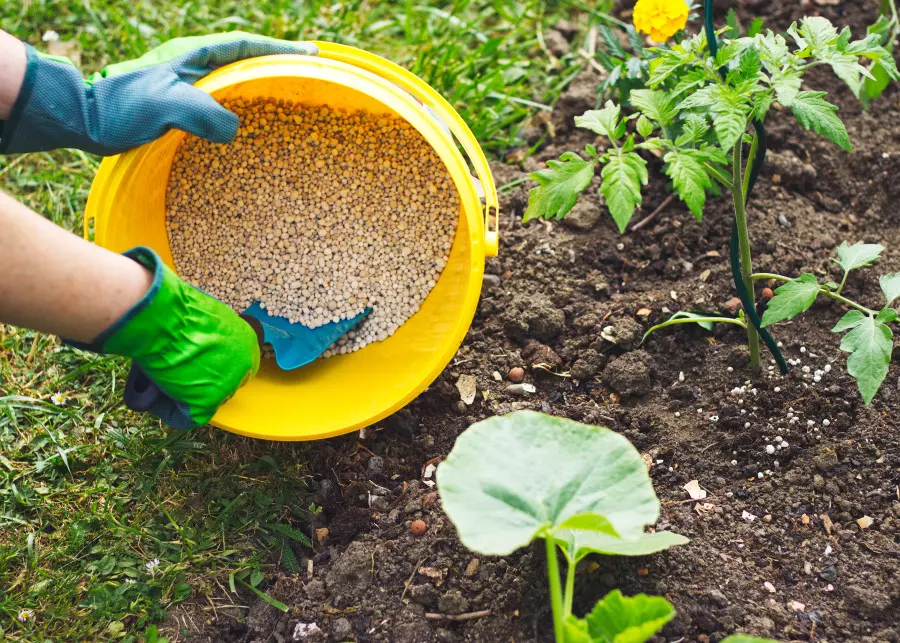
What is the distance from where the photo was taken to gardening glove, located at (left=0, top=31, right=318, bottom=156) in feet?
5.14

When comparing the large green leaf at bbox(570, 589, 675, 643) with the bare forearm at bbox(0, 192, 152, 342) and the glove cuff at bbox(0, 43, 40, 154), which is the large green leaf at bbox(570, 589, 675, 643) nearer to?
the bare forearm at bbox(0, 192, 152, 342)

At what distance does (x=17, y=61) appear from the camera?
1.57m

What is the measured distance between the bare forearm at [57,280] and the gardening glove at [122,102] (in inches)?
11.8

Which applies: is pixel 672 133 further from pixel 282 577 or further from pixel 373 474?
pixel 282 577

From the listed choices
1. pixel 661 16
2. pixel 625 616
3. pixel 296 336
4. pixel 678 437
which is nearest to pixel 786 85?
pixel 661 16

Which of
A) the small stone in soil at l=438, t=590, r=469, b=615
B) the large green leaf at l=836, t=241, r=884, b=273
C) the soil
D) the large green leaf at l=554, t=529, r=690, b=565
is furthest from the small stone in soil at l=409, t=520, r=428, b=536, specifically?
the large green leaf at l=836, t=241, r=884, b=273

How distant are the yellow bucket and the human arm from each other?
5.7 inches

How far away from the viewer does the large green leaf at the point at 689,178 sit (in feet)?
4.34

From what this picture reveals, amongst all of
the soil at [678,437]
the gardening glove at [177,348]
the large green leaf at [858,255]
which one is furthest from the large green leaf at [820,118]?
the gardening glove at [177,348]

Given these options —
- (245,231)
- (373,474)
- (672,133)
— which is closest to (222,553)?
(373,474)

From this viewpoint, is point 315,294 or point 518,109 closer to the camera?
point 315,294

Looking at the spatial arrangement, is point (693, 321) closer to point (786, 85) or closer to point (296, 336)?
point (786, 85)

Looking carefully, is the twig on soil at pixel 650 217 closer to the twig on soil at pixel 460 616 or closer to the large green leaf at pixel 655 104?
the large green leaf at pixel 655 104

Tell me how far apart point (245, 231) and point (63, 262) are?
0.64m
